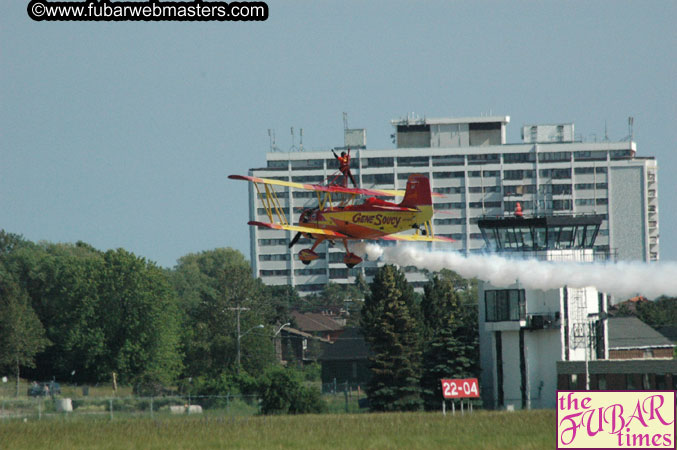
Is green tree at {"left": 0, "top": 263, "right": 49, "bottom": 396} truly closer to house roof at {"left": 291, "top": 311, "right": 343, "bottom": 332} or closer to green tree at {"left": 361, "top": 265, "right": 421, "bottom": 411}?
green tree at {"left": 361, "top": 265, "right": 421, "bottom": 411}

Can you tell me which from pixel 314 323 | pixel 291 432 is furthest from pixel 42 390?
pixel 314 323

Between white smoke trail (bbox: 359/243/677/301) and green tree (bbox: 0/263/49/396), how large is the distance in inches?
1741

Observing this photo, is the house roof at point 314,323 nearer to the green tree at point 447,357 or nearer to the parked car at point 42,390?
the parked car at point 42,390

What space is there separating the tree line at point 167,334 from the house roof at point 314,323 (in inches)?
1284

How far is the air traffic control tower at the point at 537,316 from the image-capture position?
242ft

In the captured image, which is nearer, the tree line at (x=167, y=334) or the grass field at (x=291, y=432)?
the grass field at (x=291, y=432)

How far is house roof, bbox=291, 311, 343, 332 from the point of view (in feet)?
507

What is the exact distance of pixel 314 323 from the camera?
520ft

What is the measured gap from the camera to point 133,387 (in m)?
91.5

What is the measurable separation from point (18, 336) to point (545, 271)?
159 feet

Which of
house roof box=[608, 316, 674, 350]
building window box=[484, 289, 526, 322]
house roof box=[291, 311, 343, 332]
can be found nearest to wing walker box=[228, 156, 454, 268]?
building window box=[484, 289, 526, 322]

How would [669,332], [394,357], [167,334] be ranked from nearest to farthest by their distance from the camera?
[394,357], [167,334], [669,332]

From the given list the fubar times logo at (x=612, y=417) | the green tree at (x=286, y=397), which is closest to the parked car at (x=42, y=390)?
the green tree at (x=286, y=397)

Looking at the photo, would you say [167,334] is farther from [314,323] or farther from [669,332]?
[314,323]
